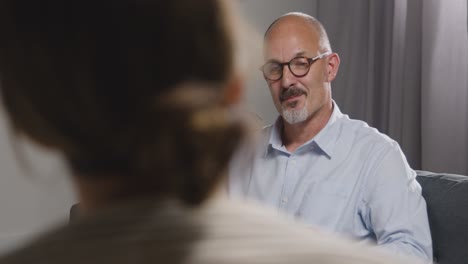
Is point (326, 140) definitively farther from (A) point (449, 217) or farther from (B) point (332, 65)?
(A) point (449, 217)

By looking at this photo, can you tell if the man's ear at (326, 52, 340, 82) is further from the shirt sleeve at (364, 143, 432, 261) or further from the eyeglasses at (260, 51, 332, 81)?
the shirt sleeve at (364, 143, 432, 261)

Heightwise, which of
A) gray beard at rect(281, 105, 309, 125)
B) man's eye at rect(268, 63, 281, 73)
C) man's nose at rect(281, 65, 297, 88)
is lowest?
gray beard at rect(281, 105, 309, 125)

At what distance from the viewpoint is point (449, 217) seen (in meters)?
1.79

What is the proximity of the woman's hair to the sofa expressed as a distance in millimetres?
1286

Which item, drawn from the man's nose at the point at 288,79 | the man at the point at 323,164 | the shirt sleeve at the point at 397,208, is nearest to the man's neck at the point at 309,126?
the man at the point at 323,164

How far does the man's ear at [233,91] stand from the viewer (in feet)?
1.56

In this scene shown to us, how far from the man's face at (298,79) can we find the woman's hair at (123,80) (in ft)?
5.49

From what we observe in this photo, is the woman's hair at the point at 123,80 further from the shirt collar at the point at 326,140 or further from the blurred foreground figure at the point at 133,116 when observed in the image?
the shirt collar at the point at 326,140

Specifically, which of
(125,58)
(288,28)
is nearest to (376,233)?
(288,28)

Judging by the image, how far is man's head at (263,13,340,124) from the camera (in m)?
2.14

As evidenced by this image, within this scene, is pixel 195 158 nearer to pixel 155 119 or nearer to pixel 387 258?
pixel 155 119

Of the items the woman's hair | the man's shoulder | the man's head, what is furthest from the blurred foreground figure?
the man's head

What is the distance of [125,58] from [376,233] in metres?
1.52

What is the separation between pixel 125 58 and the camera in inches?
17.8
